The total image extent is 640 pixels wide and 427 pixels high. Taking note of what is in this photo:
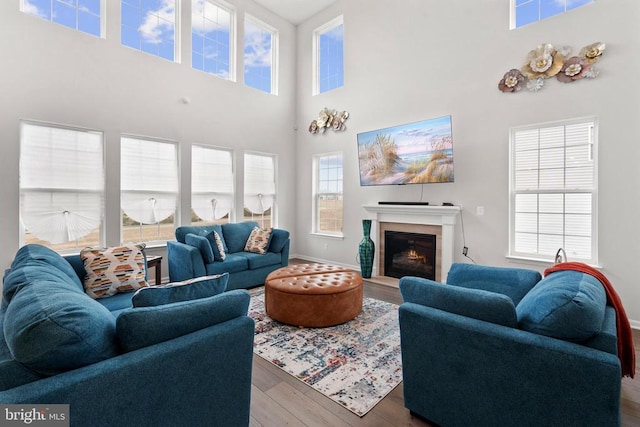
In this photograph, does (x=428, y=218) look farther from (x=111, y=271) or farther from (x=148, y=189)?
(x=148, y=189)

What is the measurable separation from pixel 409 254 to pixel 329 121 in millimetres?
3017

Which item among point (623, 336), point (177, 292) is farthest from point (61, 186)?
point (623, 336)

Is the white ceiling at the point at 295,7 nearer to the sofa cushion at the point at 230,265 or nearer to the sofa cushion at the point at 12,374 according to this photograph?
the sofa cushion at the point at 230,265

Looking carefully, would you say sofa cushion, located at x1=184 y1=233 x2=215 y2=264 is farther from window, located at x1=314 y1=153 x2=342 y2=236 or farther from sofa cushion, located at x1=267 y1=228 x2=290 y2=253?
window, located at x1=314 y1=153 x2=342 y2=236

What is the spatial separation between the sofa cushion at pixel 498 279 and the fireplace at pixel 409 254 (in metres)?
2.04

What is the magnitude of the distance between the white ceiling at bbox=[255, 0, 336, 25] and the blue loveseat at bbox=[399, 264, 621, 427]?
20.3 feet

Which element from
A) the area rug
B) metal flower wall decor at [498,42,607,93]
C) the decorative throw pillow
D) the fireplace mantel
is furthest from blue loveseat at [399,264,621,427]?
the decorative throw pillow

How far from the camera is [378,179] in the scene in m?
5.07

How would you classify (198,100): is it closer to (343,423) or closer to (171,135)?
(171,135)

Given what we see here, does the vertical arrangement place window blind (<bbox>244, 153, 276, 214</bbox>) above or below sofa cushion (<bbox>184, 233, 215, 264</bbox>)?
above

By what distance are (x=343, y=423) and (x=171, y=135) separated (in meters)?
4.75

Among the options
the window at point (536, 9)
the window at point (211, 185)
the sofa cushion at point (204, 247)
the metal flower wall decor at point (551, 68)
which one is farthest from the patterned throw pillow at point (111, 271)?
the window at point (536, 9)

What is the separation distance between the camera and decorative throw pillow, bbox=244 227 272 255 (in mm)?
4830

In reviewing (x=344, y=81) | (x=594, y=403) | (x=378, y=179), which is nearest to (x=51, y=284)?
(x=594, y=403)
